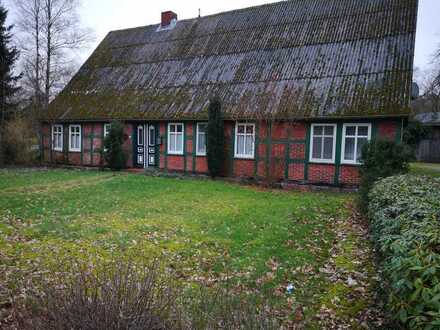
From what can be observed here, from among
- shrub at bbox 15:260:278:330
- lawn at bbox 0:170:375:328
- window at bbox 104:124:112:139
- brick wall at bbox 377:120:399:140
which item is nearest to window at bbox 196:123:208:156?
lawn at bbox 0:170:375:328

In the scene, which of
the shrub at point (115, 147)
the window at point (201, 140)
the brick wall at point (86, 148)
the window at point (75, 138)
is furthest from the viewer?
the window at point (75, 138)

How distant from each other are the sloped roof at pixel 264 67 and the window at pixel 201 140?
70 cm

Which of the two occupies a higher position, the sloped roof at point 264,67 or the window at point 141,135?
the sloped roof at point 264,67

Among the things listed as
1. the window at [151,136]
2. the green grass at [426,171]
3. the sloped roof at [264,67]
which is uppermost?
the sloped roof at [264,67]

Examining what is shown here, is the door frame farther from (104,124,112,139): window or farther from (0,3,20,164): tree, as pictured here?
(0,3,20,164): tree

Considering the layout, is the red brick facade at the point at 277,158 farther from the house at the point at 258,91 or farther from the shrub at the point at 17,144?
the shrub at the point at 17,144

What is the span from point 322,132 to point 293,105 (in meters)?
1.57

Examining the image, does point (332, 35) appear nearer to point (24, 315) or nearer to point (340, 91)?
point (340, 91)

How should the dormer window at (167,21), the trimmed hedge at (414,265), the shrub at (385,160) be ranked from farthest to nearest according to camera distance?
1. the dormer window at (167,21)
2. the shrub at (385,160)
3. the trimmed hedge at (414,265)

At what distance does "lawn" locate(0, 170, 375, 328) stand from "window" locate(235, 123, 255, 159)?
12.9 ft

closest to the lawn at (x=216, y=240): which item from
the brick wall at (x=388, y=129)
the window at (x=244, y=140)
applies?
the brick wall at (x=388, y=129)

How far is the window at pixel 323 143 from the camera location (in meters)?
12.9

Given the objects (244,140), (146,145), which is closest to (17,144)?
(146,145)

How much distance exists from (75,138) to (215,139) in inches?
382
